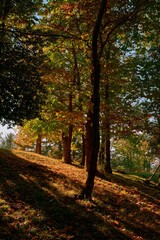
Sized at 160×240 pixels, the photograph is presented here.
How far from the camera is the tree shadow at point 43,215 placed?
6.79m

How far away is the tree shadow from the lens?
6789mm

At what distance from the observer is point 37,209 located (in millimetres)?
8297

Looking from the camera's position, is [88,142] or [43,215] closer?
[43,215]

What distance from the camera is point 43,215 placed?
7.90 m

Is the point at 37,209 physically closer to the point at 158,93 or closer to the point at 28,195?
the point at 28,195

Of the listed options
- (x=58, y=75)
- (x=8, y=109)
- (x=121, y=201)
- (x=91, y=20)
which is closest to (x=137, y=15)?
(x=91, y=20)

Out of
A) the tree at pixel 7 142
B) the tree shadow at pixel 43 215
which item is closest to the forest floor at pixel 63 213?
the tree shadow at pixel 43 215

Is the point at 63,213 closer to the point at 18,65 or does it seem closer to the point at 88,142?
the point at 18,65

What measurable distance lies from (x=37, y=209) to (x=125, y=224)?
321 cm

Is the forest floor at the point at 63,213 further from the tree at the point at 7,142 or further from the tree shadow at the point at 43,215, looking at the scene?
the tree at the point at 7,142

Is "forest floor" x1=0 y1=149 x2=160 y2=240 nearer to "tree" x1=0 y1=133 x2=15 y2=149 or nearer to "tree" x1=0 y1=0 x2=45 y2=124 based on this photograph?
"tree" x1=0 y1=0 x2=45 y2=124

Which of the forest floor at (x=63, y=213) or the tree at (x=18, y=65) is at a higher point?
the tree at (x=18, y=65)

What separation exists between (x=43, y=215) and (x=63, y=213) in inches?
32.5

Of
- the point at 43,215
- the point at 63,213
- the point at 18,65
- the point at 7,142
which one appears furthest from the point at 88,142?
the point at 7,142
